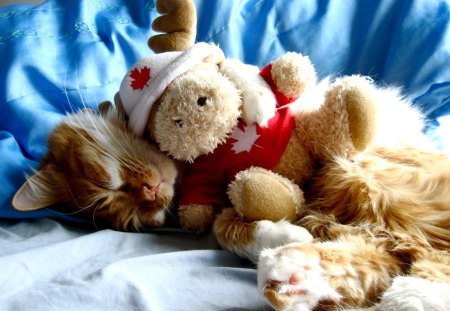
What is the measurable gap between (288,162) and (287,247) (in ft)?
0.83

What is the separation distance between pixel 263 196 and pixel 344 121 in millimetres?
223

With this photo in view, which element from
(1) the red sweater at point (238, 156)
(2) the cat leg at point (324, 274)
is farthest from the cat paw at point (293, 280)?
(1) the red sweater at point (238, 156)

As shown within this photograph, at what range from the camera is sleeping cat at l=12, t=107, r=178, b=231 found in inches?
38.5

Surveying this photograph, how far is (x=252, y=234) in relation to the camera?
2.87 ft

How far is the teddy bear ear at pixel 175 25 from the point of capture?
3.26 feet

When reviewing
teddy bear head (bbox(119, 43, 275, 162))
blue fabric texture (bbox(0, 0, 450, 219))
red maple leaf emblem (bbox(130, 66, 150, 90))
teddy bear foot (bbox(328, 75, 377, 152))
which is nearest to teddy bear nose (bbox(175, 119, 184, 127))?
teddy bear head (bbox(119, 43, 275, 162))

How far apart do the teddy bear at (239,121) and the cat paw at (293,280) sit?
0.16m

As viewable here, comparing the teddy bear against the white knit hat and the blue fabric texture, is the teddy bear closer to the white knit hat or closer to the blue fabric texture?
the white knit hat

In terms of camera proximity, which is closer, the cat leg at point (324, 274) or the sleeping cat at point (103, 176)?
the cat leg at point (324, 274)

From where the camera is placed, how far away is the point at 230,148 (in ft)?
3.19

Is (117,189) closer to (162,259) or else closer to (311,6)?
(162,259)

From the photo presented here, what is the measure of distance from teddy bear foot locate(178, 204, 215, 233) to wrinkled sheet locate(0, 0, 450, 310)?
40 mm

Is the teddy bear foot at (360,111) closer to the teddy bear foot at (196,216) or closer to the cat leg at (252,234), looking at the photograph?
the cat leg at (252,234)

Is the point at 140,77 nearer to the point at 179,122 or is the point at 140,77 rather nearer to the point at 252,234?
the point at 179,122
